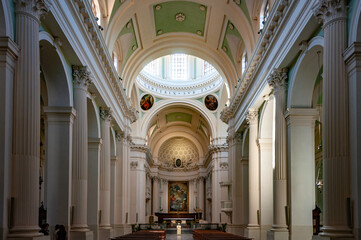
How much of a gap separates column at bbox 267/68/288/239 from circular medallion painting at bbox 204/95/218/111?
985 inches

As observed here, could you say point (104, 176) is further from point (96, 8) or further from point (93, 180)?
point (96, 8)

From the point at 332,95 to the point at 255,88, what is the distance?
9776 millimetres

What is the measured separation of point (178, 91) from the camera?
42.6 meters

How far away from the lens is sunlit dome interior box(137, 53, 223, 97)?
1621 inches

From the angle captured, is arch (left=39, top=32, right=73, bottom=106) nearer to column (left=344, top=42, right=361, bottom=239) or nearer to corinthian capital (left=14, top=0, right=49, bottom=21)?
corinthian capital (left=14, top=0, right=49, bottom=21)

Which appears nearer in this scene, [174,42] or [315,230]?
[315,230]

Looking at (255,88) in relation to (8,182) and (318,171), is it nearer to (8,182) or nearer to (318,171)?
(318,171)

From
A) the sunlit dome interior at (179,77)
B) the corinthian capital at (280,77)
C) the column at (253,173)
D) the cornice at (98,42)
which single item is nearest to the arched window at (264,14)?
the corinthian capital at (280,77)

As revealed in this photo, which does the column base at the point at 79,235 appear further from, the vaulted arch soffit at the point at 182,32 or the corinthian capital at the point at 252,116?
the corinthian capital at the point at 252,116

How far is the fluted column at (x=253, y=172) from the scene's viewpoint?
21.7 m

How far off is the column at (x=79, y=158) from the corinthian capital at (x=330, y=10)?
804cm

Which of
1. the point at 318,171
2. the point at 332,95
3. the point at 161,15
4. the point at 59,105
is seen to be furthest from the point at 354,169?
the point at 161,15

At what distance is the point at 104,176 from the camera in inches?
862

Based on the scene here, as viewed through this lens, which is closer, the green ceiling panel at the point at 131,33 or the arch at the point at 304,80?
the arch at the point at 304,80
